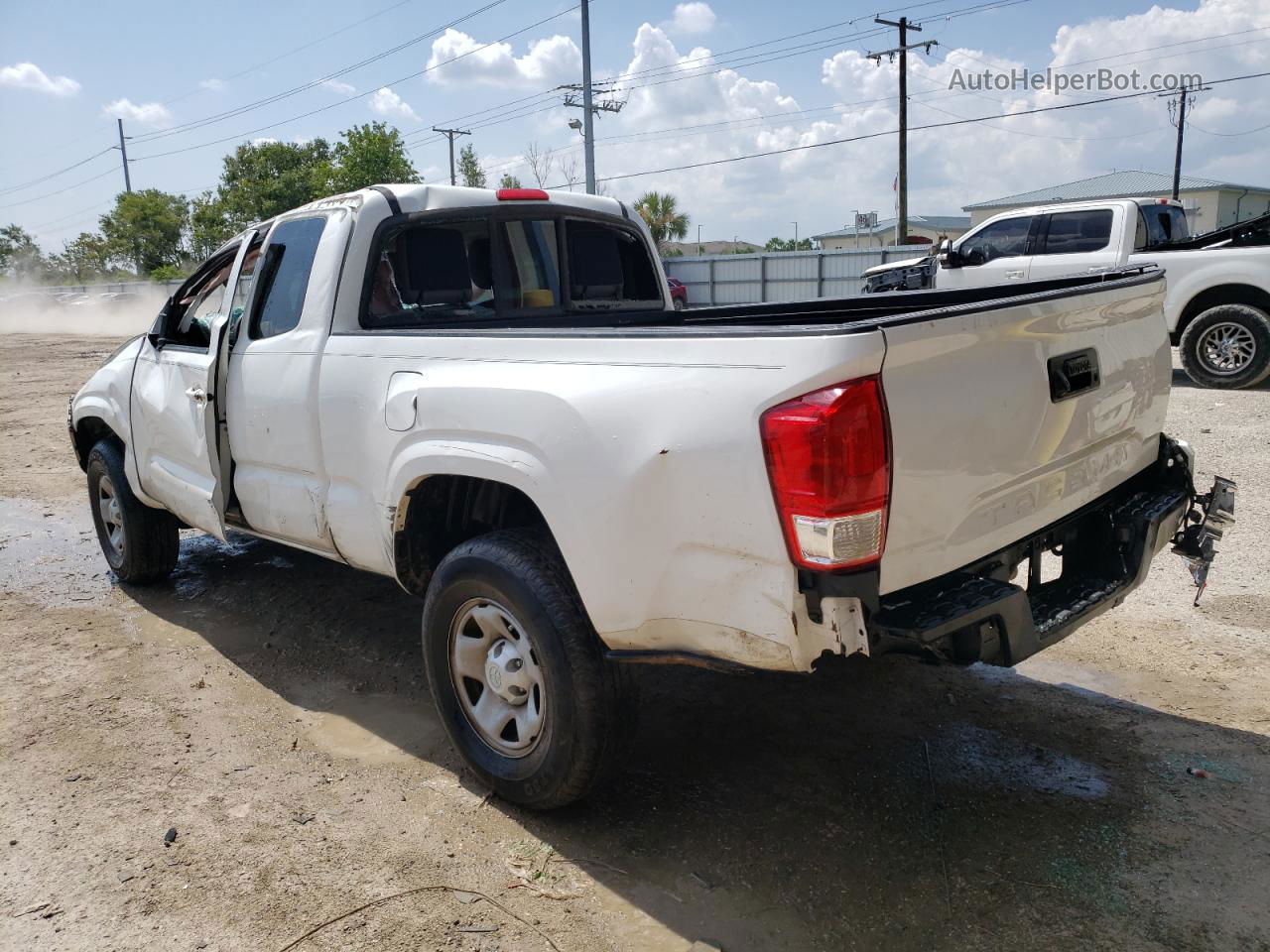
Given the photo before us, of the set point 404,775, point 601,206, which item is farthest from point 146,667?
point 601,206

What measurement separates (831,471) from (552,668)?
1073mm

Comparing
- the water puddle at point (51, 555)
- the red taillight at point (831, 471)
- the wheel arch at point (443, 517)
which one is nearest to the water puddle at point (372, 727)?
the wheel arch at point (443, 517)

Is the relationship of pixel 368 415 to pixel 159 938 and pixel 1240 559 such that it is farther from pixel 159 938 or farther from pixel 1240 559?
pixel 1240 559

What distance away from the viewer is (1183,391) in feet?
34.2

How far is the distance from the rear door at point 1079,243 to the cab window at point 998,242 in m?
0.25

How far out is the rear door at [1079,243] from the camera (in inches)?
440

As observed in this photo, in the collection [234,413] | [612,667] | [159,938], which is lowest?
[159,938]

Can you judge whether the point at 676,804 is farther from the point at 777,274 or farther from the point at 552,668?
the point at 777,274

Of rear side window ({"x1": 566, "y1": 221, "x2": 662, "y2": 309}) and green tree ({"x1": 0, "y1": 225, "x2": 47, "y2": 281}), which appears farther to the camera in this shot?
green tree ({"x1": 0, "y1": 225, "x2": 47, "y2": 281})

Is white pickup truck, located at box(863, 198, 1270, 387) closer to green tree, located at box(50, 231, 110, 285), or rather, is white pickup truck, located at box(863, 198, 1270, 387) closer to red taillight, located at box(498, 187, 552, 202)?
red taillight, located at box(498, 187, 552, 202)

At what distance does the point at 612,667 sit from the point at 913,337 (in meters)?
1.27

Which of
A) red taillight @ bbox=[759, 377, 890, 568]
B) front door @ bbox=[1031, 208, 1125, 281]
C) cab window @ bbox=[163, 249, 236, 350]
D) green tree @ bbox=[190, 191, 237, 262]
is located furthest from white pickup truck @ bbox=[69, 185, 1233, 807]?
green tree @ bbox=[190, 191, 237, 262]

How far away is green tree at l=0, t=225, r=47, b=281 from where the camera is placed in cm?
8119

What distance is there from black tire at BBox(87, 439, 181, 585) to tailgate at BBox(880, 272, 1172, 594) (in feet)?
14.7
